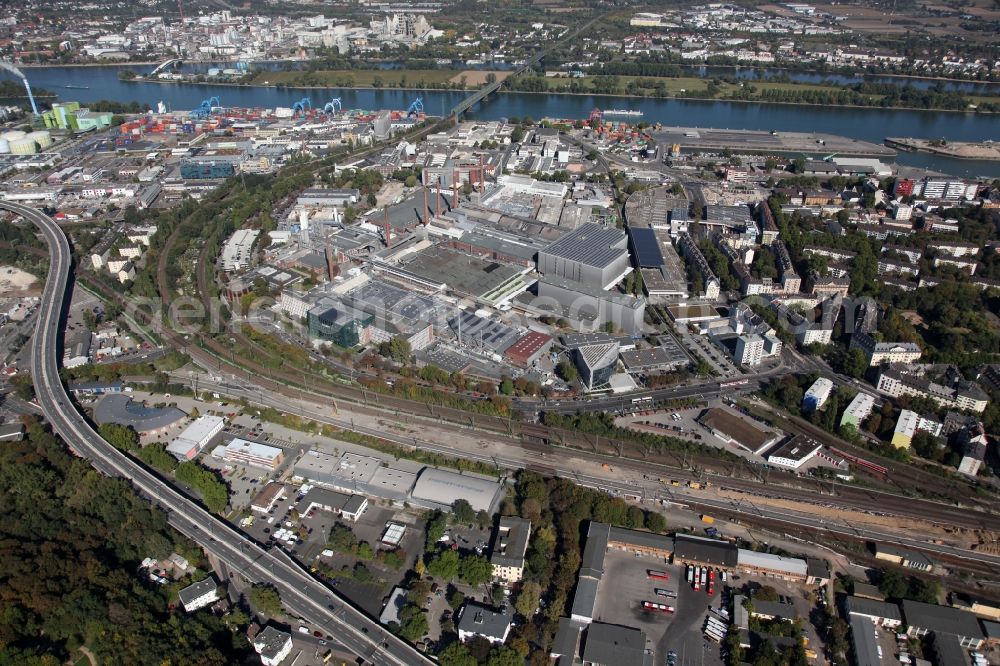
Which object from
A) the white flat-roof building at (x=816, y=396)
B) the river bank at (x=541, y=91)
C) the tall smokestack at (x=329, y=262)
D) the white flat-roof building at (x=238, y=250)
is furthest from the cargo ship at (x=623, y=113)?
the white flat-roof building at (x=816, y=396)

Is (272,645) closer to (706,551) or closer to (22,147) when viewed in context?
(706,551)

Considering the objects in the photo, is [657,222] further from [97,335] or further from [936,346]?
[97,335]

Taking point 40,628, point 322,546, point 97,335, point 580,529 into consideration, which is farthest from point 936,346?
point 97,335

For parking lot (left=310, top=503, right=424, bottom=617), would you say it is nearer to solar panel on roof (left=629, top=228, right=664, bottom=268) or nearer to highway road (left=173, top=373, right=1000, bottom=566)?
highway road (left=173, top=373, right=1000, bottom=566)

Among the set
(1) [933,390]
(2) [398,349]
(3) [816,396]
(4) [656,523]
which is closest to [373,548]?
(4) [656,523]

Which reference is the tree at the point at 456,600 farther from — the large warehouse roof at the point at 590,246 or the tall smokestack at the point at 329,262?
the tall smokestack at the point at 329,262

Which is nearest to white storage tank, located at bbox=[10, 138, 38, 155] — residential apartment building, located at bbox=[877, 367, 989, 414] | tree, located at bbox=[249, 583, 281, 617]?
tree, located at bbox=[249, 583, 281, 617]
